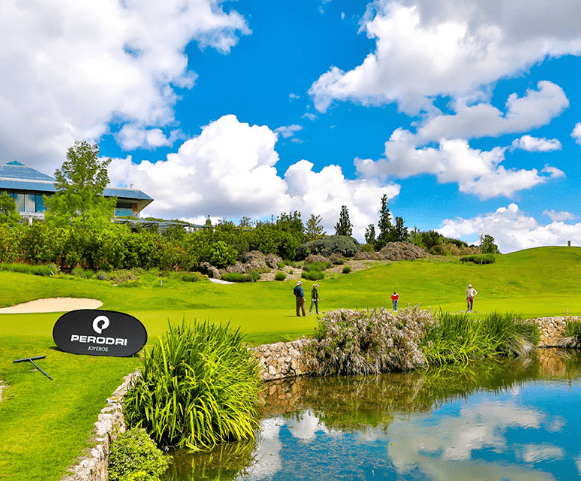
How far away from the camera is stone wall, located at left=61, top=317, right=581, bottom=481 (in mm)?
6047

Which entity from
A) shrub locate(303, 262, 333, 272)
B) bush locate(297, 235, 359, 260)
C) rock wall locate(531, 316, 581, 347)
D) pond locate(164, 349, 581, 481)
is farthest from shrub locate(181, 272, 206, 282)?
rock wall locate(531, 316, 581, 347)

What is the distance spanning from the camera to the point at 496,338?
752 inches

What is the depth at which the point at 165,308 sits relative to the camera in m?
26.7

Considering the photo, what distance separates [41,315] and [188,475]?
14217 millimetres

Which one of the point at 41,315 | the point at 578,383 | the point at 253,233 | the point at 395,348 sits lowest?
the point at 578,383

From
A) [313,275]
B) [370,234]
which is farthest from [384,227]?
[313,275]

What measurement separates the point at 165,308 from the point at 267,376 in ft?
44.8

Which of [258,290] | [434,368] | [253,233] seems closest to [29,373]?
[434,368]

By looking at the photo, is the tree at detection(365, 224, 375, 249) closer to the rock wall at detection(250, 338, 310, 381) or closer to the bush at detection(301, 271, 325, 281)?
the bush at detection(301, 271, 325, 281)

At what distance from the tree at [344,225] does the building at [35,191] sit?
31723 millimetres

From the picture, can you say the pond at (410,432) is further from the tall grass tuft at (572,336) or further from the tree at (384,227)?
the tree at (384,227)

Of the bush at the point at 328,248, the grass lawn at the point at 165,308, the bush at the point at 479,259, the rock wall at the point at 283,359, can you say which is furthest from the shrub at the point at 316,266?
the rock wall at the point at 283,359

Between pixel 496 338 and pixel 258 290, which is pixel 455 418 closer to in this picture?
pixel 496 338

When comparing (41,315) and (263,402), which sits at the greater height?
(41,315)
